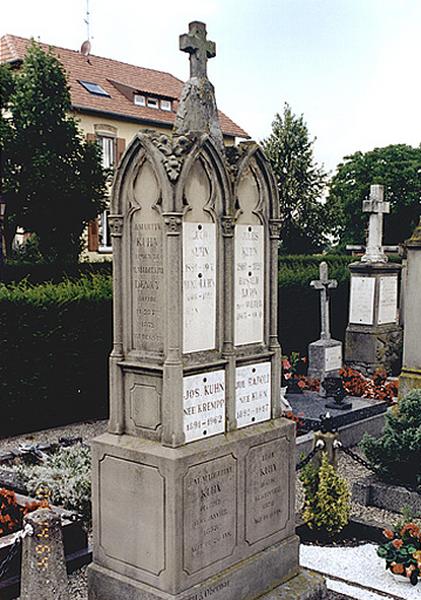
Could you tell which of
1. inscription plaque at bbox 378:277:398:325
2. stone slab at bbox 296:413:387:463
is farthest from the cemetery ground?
inscription plaque at bbox 378:277:398:325

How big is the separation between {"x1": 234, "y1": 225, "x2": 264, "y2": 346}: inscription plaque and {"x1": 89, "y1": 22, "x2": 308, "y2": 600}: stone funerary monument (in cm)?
1

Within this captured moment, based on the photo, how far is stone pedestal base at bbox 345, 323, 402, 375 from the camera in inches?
589

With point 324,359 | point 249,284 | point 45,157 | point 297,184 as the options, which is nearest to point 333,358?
point 324,359

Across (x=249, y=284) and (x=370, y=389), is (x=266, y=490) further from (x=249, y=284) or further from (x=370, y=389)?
(x=370, y=389)

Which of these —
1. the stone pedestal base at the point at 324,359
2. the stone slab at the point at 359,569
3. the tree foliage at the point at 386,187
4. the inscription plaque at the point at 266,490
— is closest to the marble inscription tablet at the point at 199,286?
the inscription plaque at the point at 266,490

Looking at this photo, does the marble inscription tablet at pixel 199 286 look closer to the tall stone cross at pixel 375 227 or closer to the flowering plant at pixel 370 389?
the flowering plant at pixel 370 389

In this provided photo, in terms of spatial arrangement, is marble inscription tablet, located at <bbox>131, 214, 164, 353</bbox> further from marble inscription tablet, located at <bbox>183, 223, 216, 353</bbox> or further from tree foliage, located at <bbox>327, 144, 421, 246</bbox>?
tree foliage, located at <bbox>327, 144, 421, 246</bbox>

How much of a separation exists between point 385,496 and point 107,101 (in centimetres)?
2336

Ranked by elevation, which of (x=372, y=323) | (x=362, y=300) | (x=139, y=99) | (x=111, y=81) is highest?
(x=111, y=81)

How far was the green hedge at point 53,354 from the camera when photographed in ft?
32.3

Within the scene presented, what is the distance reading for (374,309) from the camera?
49.6 ft

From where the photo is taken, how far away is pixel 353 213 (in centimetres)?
4319

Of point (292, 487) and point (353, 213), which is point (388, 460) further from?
point (353, 213)

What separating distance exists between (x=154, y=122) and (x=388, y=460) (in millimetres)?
23674
